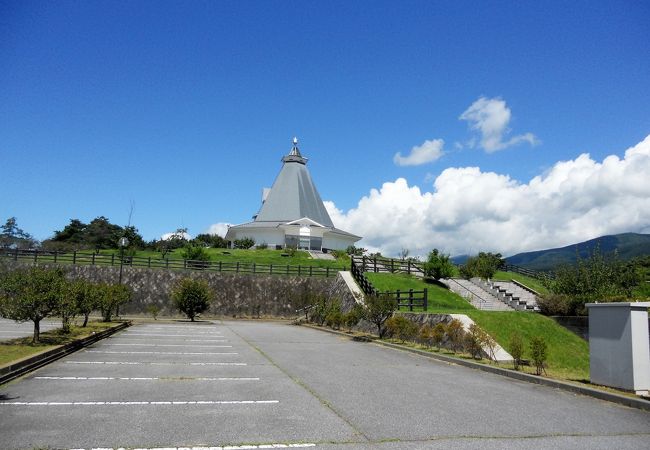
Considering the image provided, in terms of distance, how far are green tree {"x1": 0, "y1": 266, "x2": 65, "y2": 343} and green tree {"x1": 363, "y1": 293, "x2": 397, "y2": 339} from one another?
35.4ft

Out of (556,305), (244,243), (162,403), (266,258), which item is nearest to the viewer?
(162,403)

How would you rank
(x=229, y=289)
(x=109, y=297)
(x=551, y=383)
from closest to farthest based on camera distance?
(x=551, y=383), (x=109, y=297), (x=229, y=289)

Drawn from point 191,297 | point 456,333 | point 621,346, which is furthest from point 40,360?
point 191,297

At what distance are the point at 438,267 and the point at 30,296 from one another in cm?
2507

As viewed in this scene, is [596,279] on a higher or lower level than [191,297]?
higher

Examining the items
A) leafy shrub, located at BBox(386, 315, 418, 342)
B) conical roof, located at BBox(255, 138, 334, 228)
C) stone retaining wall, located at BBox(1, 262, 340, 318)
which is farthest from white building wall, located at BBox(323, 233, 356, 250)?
leafy shrub, located at BBox(386, 315, 418, 342)

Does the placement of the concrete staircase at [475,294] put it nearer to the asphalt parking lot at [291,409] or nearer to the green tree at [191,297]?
the green tree at [191,297]

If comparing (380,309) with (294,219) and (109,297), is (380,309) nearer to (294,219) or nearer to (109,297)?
(109,297)

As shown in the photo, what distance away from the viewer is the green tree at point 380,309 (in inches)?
733

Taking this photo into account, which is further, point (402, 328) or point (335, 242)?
point (335, 242)

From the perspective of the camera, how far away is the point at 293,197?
66438 mm

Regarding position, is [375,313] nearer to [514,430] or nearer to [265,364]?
[265,364]

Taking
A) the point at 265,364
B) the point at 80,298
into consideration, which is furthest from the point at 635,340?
the point at 80,298

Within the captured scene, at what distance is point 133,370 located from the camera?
34.2 ft
